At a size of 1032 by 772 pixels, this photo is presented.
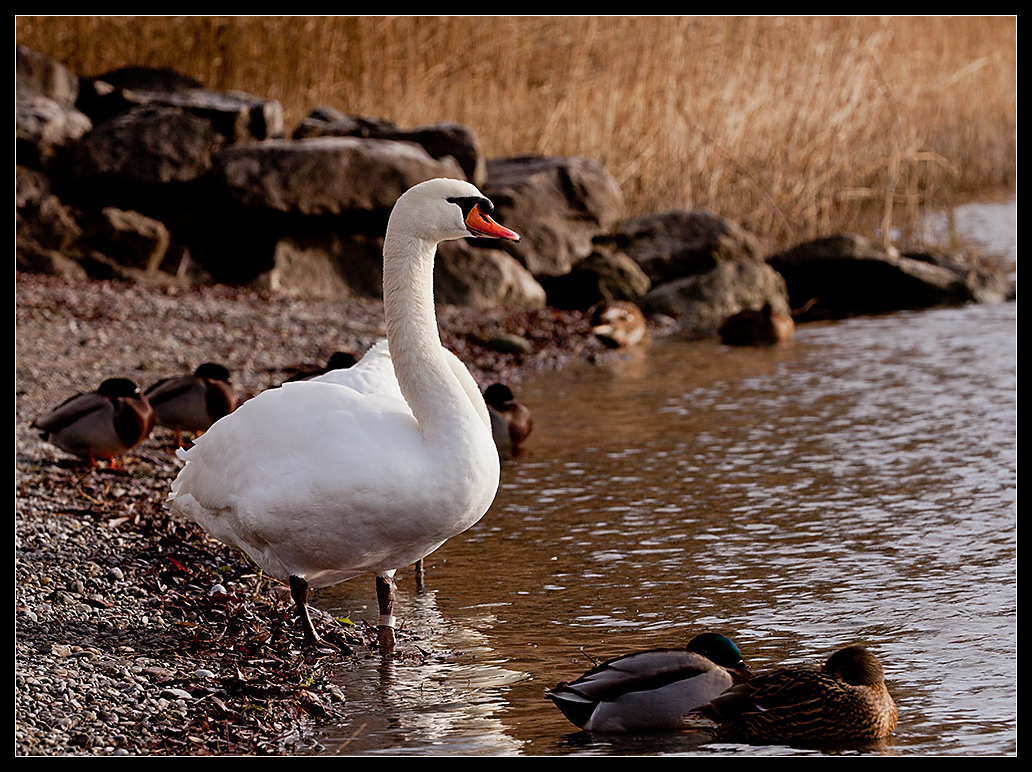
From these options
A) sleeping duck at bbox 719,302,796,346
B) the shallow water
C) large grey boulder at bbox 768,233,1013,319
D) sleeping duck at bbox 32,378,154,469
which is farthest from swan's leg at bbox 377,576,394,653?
large grey boulder at bbox 768,233,1013,319

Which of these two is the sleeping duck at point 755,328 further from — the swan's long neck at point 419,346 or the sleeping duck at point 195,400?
the swan's long neck at point 419,346

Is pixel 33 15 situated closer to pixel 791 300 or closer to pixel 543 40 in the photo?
pixel 543 40

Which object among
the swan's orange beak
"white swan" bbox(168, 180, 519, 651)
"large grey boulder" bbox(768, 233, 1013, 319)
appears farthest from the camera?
"large grey boulder" bbox(768, 233, 1013, 319)

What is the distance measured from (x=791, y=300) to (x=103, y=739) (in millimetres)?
12415

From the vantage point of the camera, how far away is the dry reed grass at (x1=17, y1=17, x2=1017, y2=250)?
15.6 meters

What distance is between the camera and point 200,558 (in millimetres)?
5898

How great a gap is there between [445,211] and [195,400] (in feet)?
12.2

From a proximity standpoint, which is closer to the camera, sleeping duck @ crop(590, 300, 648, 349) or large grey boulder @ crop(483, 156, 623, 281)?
sleeping duck @ crop(590, 300, 648, 349)

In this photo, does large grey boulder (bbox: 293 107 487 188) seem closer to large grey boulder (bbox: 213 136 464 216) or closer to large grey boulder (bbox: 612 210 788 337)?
large grey boulder (bbox: 213 136 464 216)

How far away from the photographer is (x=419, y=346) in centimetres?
458

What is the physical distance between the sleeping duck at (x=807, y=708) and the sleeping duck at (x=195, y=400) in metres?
4.53

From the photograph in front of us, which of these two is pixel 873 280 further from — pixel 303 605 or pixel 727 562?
pixel 303 605

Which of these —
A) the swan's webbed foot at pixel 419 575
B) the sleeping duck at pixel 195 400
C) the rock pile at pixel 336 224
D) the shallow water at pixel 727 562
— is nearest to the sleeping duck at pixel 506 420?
the shallow water at pixel 727 562

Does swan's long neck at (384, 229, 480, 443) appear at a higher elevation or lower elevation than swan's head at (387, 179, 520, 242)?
lower
